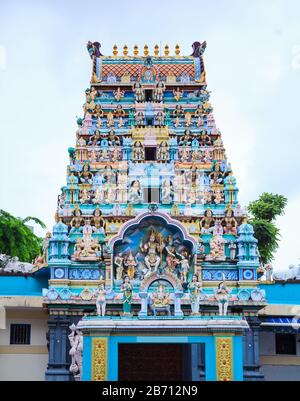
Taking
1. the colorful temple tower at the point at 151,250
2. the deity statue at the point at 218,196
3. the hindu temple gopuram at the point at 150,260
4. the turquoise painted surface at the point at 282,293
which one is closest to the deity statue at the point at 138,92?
the colorful temple tower at the point at 151,250

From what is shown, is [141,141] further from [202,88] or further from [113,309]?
[113,309]

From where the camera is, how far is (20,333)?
90.6ft

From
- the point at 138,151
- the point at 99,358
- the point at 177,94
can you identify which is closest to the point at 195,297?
the point at 99,358

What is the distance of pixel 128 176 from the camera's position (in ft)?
96.0

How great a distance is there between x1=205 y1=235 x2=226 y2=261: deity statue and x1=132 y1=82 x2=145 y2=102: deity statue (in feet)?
31.0

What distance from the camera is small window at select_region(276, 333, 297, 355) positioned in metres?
28.5

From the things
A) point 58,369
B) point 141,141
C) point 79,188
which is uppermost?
point 141,141

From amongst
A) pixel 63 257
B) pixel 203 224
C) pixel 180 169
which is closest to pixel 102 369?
pixel 63 257

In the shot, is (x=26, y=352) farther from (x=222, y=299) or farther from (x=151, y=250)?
(x=222, y=299)

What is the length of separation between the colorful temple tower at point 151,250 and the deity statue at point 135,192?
2.2 inches

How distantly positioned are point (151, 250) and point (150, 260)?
0.45m

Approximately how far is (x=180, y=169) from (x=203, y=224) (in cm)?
313

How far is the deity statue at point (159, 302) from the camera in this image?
24312mm

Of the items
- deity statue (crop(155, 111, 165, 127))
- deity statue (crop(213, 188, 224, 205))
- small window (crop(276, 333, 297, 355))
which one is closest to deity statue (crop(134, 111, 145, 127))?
deity statue (crop(155, 111, 165, 127))
